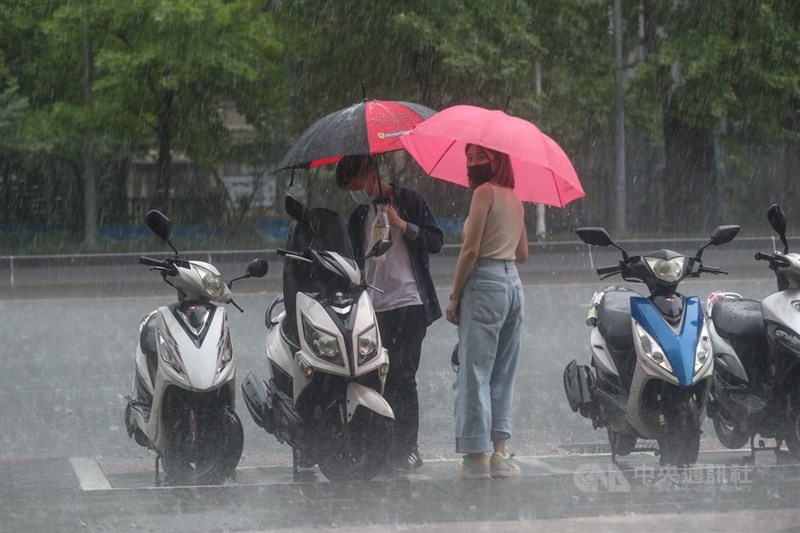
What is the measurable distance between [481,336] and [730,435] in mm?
1778

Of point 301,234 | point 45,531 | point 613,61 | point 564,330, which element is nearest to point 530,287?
point 564,330

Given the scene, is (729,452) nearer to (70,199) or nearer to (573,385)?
(573,385)

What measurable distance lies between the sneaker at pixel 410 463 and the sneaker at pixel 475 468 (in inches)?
14.5

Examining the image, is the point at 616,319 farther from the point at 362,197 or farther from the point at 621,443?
the point at 362,197

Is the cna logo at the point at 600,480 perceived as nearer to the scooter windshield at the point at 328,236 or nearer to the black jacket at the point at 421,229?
the black jacket at the point at 421,229

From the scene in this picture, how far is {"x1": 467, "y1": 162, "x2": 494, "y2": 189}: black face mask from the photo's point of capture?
20.5 ft

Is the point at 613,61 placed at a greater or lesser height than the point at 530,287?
greater

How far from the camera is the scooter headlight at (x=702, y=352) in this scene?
20.0ft

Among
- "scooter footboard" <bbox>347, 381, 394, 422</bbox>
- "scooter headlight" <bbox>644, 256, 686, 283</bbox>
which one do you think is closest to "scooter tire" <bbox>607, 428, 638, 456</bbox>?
"scooter headlight" <bbox>644, 256, 686, 283</bbox>

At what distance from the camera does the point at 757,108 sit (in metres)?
27.4

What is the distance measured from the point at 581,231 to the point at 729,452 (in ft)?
5.99

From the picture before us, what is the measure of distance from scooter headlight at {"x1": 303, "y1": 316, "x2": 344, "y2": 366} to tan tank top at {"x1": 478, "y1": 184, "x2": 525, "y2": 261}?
0.90 metres

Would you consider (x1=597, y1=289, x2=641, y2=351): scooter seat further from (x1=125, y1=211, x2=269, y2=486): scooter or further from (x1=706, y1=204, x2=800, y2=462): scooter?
(x1=125, y1=211, x2=269, y2=486): scooter

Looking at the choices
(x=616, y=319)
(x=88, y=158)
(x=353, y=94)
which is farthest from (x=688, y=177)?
(x=616, y=319)
